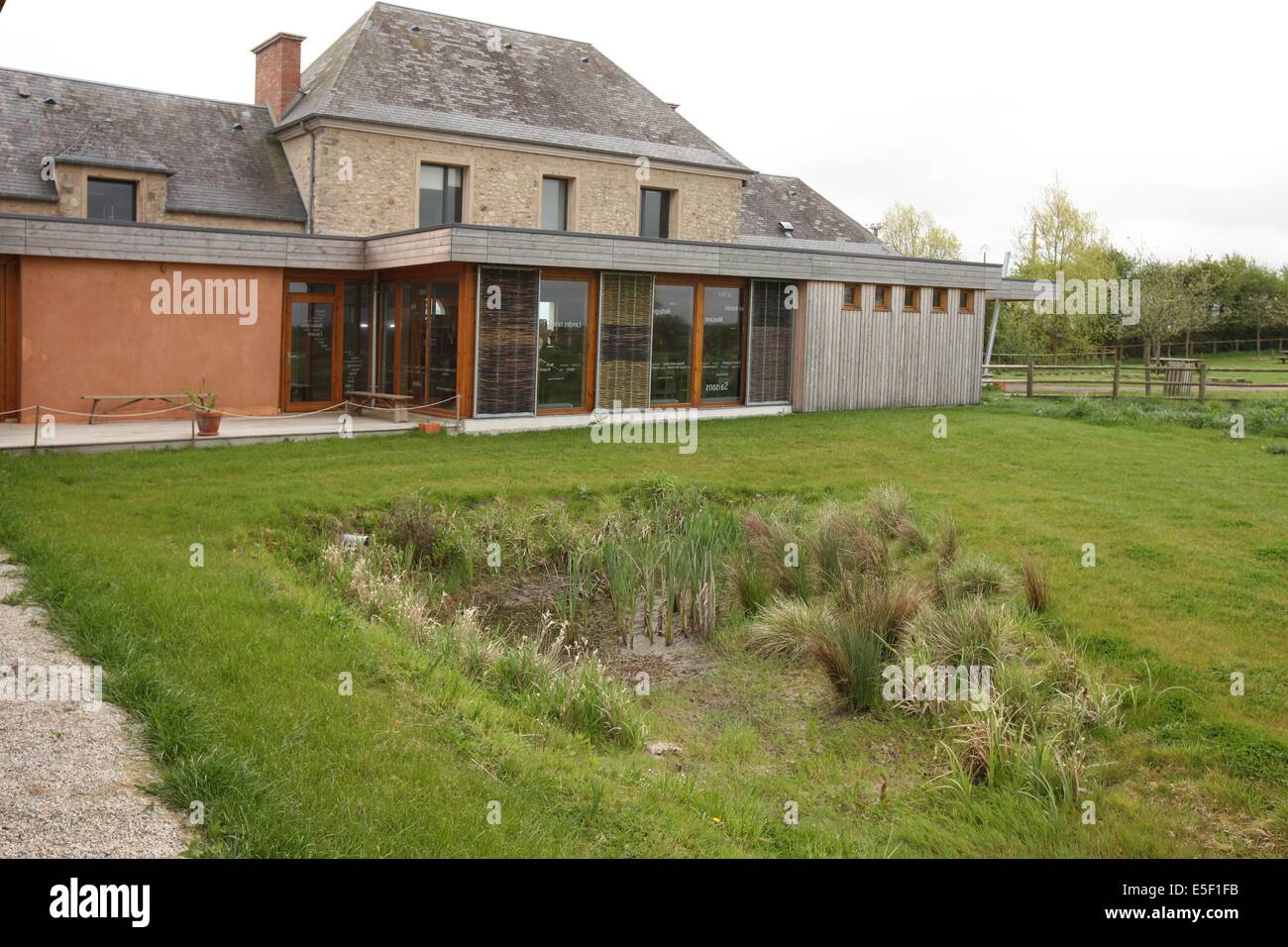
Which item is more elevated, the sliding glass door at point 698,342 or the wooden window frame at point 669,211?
the wooden window frame at point 669,211

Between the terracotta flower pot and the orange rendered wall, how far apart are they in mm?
2837

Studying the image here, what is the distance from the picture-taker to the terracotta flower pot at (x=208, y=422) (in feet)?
54.2

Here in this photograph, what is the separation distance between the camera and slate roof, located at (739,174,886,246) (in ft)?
109

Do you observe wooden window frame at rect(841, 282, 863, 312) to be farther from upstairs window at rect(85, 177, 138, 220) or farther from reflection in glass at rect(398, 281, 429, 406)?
upstairs window at rect(85, 177, 138, 220)

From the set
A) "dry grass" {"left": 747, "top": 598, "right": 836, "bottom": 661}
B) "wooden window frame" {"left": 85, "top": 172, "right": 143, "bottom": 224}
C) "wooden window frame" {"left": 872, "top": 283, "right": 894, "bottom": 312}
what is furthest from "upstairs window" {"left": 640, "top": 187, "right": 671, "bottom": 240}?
"dry grass" {"left": 747, "top": 598, "right": 836, "bottom": 661}

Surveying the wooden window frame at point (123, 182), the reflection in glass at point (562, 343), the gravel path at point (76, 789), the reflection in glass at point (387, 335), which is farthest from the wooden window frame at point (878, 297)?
the gravel path at point (76, 789)

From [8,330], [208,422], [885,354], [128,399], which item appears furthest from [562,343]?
[8,330]

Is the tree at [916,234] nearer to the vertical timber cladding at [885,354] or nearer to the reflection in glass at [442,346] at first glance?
the vertical timber cladding at [885,354]

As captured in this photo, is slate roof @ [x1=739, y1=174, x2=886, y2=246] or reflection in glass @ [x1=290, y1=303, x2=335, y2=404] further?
slate roof @ [x1=739, y1=174, x2=886, y2=246]

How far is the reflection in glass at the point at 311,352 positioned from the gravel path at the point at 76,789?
1457 cm
